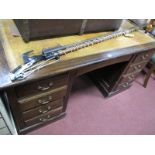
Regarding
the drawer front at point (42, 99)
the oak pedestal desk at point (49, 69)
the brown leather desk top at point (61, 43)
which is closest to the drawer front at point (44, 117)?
the oak pedestal desk at point (49, 69)

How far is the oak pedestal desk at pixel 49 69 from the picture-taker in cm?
86

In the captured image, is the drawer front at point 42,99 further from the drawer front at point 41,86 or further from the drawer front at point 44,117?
the drawer front at point 44,117

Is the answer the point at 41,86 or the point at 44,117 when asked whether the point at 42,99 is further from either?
the point at 44,117

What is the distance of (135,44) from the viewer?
1318 millimetres

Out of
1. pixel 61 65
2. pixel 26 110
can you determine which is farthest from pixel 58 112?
pixel 61 65

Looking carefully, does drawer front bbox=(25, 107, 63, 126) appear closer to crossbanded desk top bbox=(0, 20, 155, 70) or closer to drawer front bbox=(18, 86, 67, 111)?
drawer front bbox=(18, 86, 67, 111)

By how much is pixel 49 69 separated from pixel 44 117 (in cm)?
64

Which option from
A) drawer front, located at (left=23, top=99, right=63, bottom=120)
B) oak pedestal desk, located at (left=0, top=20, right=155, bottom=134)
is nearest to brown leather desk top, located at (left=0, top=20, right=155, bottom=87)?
oak pedestal desk, located at (left=0, top=20, right=155, bottom=134)

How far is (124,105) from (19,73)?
144 centimetres

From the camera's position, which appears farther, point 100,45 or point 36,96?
point 100,45

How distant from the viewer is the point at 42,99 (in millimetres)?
1101

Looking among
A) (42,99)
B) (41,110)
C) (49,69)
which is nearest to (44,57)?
(49,69)

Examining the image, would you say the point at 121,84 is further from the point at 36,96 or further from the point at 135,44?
the point at 36,96

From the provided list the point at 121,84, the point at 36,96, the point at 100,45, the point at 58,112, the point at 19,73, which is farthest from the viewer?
the point at 121,84
